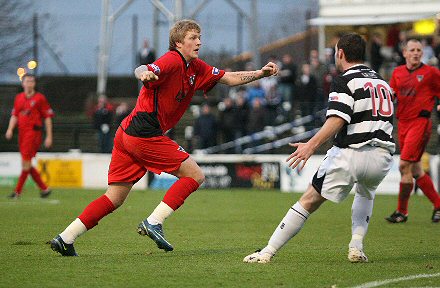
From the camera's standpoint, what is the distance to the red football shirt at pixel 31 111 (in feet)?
60.8

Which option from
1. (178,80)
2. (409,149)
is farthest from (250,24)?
(178,80)

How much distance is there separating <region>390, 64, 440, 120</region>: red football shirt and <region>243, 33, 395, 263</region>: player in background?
16.3ft

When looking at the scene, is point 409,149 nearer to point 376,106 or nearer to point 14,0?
point 376,106

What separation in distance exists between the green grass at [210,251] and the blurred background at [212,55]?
9484 mm

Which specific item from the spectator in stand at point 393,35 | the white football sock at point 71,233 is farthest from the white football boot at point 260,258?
Result: the spectator in stand at point 393,35

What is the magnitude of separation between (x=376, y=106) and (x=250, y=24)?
27.2 meters

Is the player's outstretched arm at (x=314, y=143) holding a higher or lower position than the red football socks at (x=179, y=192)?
higher

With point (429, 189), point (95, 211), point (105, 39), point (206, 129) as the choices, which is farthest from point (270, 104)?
→ point (95, 211)

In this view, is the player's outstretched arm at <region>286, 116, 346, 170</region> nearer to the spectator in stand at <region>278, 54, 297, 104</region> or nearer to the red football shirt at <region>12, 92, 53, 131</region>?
the red football shirt at <region>12, 92, 53, 131</region>

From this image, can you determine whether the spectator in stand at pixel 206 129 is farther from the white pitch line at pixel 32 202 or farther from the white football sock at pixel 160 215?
the white football sock at pixel 160 215

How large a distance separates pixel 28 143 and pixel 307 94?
1014cm

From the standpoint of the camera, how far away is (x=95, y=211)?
9.23 meters

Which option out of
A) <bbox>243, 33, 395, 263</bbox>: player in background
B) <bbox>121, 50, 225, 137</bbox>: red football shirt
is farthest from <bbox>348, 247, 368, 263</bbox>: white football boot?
<bbox>121, 50, 225, 137</bbox>: red football shirt

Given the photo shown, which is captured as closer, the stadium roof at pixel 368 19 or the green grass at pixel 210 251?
the green grass at pixel 210 251
